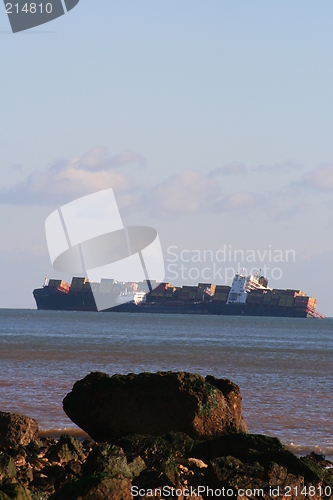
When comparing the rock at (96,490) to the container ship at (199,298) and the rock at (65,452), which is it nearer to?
the rock at (65,452)

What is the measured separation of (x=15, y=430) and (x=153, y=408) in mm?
1678

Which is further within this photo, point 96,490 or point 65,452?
point 65,452

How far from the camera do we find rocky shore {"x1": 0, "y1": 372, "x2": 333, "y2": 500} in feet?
17.3

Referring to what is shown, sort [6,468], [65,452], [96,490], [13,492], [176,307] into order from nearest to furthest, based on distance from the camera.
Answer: [13,492]
[96,490]
[6,468]
[65,452]
[176,307]

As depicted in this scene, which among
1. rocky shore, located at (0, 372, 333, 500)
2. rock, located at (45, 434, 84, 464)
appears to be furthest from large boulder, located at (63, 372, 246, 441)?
rock, located at (45, 434, 84, 464)

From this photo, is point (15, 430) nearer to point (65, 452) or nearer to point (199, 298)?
point (65, 452)

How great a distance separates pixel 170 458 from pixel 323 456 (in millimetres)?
2748

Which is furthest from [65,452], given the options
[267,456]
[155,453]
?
[267,456]

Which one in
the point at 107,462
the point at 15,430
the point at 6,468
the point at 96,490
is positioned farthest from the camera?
the point at 15,430

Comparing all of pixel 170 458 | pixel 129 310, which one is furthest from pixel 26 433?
pixel 129 310

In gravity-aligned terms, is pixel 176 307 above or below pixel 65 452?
below

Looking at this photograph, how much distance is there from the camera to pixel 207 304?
119m

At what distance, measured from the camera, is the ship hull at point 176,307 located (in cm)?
11931

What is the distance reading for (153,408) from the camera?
26.1 feet
